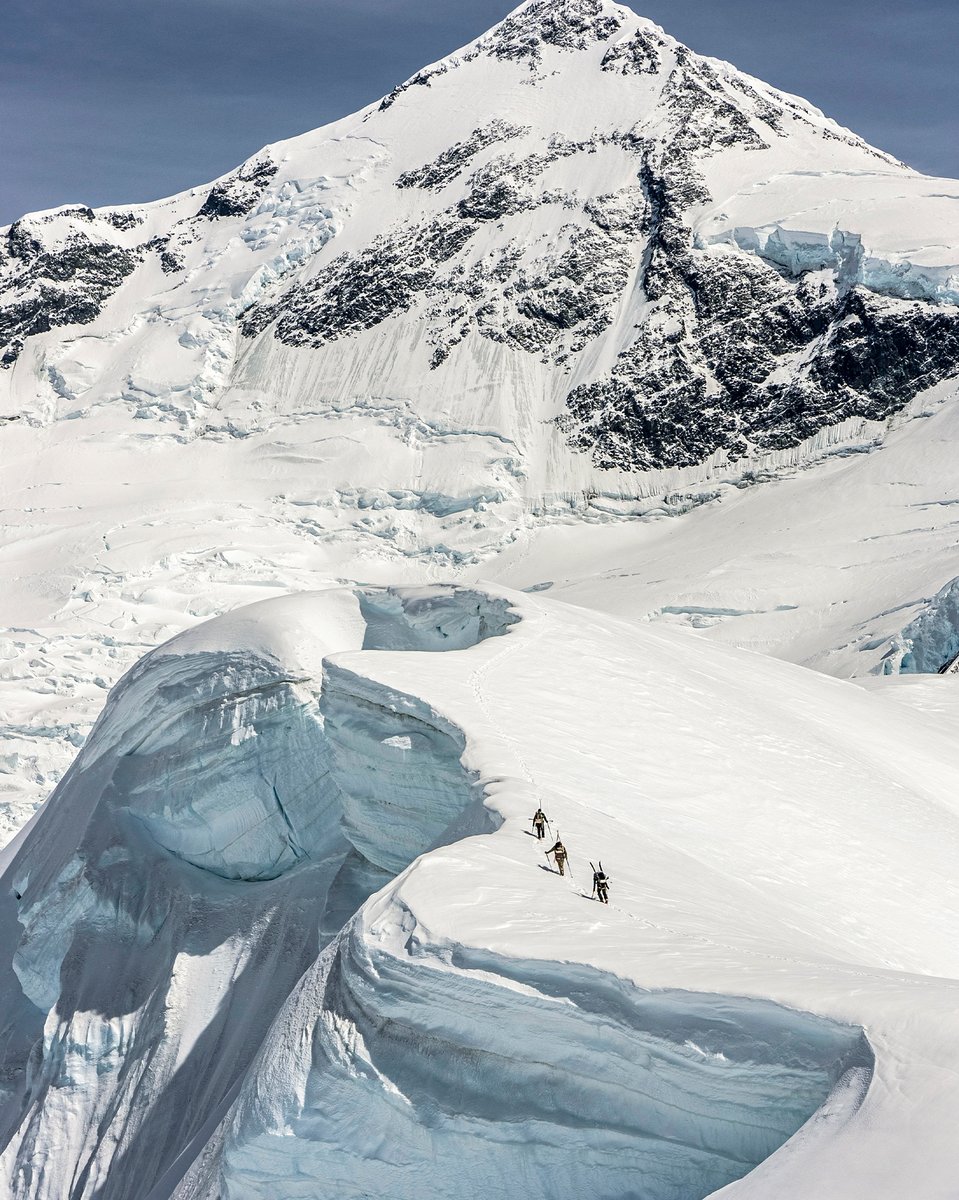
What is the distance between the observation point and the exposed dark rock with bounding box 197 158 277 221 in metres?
142

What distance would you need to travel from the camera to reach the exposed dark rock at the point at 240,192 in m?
142

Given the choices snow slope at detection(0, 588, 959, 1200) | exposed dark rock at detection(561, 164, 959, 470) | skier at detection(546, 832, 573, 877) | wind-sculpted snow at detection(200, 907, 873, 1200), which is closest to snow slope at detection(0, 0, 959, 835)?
exposed dark rock at detection(561, 164, 959, 470)

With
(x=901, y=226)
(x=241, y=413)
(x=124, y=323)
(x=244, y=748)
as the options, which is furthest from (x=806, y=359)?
(x=244, y=748)

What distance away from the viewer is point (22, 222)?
148125mm

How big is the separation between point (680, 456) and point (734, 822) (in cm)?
9434

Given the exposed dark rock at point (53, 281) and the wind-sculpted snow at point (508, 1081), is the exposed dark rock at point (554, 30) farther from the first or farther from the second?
the wind-sculpted snow at point (508, 1081)

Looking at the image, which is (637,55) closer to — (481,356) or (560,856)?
(481,356)

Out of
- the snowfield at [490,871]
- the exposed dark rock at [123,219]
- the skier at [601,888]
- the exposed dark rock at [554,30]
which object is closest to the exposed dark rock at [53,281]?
the exposed dark rock at [123,219]

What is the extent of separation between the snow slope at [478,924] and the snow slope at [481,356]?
49623mm

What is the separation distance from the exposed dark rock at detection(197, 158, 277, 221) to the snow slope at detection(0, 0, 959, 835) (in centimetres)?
48

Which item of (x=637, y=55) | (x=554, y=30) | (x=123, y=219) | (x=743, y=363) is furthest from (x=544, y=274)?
(x=123, y=219)

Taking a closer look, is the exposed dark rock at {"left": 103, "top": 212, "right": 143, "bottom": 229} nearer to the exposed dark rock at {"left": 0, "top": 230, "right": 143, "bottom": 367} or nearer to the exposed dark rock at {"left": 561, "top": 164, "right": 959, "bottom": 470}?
the exposed dark rock at {"left": 0, "top": 230, "right": 143, "bottom": 367}

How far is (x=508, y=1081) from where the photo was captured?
9.68m

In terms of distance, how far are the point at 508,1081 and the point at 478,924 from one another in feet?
4.08
